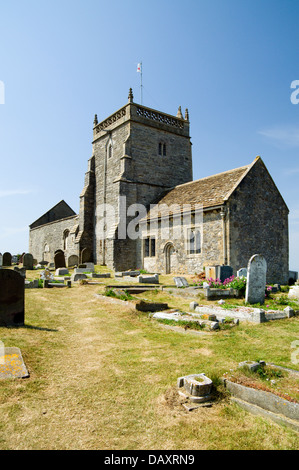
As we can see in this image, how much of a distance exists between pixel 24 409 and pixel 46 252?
35.8 m

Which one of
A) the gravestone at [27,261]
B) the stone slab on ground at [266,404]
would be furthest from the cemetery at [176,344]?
the gravestone at [27,261]

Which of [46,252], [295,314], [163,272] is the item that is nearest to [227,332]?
[295,314]

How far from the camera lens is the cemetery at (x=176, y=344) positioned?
342 cm

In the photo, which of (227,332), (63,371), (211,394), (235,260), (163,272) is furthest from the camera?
(163,272)

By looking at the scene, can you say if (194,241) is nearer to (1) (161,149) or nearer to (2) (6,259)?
(1) (161,149)

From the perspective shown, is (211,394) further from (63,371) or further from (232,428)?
(63,371)

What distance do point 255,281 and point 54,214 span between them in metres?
36.5

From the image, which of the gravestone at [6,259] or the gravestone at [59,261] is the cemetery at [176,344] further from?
the gravestone at [6,259]

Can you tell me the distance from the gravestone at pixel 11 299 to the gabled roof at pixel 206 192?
39.0ft

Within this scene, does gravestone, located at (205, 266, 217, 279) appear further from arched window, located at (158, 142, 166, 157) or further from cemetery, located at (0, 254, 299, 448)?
arched window, located at (158, 142, 166, 157)

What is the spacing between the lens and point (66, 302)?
10.3 metres

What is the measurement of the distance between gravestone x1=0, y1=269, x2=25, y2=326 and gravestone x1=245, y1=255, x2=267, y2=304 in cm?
685
